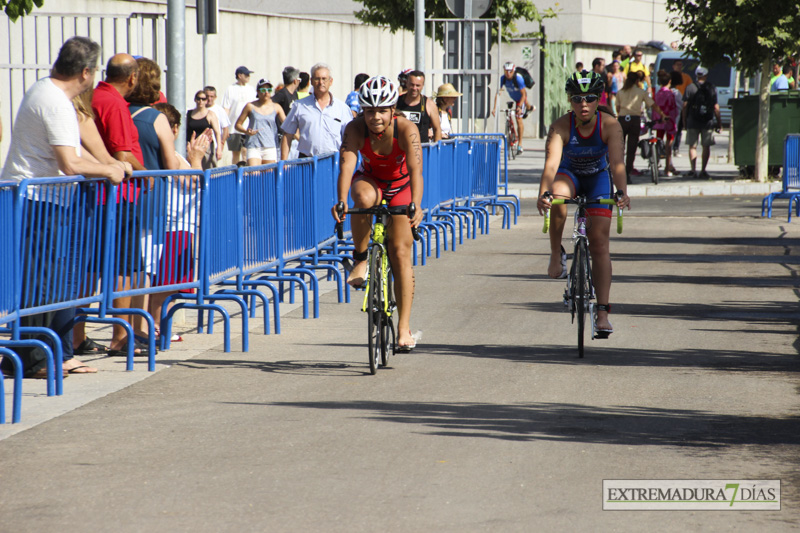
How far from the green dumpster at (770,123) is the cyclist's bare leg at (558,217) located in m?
15.5

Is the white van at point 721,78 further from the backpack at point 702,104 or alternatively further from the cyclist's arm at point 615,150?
the cyclist's arm at point 615,150

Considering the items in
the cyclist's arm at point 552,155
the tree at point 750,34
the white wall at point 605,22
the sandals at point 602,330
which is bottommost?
the sandals at point 602,330

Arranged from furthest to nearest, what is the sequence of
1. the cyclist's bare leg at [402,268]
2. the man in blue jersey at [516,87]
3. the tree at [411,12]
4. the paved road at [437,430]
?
the man in blue jersey at [516,87] → the tree at [411,12] → the cyclist's bare leg at [402,268] → the paved road at [437,430]

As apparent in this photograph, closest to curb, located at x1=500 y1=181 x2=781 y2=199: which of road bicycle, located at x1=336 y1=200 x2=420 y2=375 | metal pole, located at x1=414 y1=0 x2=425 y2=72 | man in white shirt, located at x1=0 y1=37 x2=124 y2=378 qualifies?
metal pole, located at x1=414 y1=0 x2=425 y2=72

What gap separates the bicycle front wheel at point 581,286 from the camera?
8602mm

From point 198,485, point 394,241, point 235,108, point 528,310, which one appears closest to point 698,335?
point 528,310

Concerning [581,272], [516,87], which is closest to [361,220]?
[581,272]

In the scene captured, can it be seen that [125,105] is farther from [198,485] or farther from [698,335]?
[698,335]

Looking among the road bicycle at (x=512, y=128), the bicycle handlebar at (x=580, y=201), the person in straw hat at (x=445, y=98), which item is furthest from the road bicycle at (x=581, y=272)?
the road bicycle at (x=512, y=128)

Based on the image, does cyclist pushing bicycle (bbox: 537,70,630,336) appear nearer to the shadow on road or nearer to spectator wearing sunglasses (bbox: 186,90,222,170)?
the shadow on road

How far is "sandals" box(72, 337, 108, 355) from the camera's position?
29.2 feet

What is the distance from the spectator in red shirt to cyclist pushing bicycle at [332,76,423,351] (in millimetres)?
1349

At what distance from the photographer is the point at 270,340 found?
9.50m

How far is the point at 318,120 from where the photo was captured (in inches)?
550
